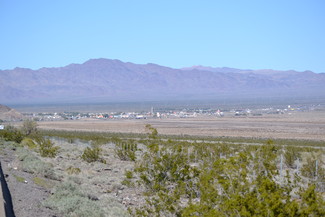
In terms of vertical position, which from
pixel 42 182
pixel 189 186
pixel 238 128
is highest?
pixel 189 186

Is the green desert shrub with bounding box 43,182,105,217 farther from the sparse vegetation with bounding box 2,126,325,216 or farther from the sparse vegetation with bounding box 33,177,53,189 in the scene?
the sparse vegetation with bounding box 33,177,53,189

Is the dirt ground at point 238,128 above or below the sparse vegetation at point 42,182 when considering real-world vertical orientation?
below

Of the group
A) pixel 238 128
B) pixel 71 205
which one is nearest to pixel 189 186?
pixel 71 205

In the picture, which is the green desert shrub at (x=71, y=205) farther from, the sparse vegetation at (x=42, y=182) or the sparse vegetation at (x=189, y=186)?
the sparse vegetation at (x=42, y=182)

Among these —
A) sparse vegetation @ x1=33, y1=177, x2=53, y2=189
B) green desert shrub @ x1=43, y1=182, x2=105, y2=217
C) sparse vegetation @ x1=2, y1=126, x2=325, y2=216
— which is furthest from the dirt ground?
green desert shrub @ x1=43, y1=182, x2=105, y2=217

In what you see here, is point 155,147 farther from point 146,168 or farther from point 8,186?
point 8,186

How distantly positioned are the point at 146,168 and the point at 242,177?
20.4 feet

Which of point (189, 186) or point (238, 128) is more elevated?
point (189, 186)

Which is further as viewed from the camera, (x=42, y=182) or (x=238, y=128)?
(x=238, y=128)

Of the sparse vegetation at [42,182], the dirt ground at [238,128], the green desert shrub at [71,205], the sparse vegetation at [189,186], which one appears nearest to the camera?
the sparse vegetation at [189,186]

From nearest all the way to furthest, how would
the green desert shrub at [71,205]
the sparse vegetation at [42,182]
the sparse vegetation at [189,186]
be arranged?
the sparse vegetation at [189,186], the green desert shrub at [71,205], the sparse vegetation at [42,182]

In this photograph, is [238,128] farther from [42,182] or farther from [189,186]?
[189,186]

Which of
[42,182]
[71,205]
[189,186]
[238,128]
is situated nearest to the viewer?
[71,205]

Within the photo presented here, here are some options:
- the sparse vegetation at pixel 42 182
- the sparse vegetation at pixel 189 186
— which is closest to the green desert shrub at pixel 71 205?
the sparse vegetation at pixel 189 186
